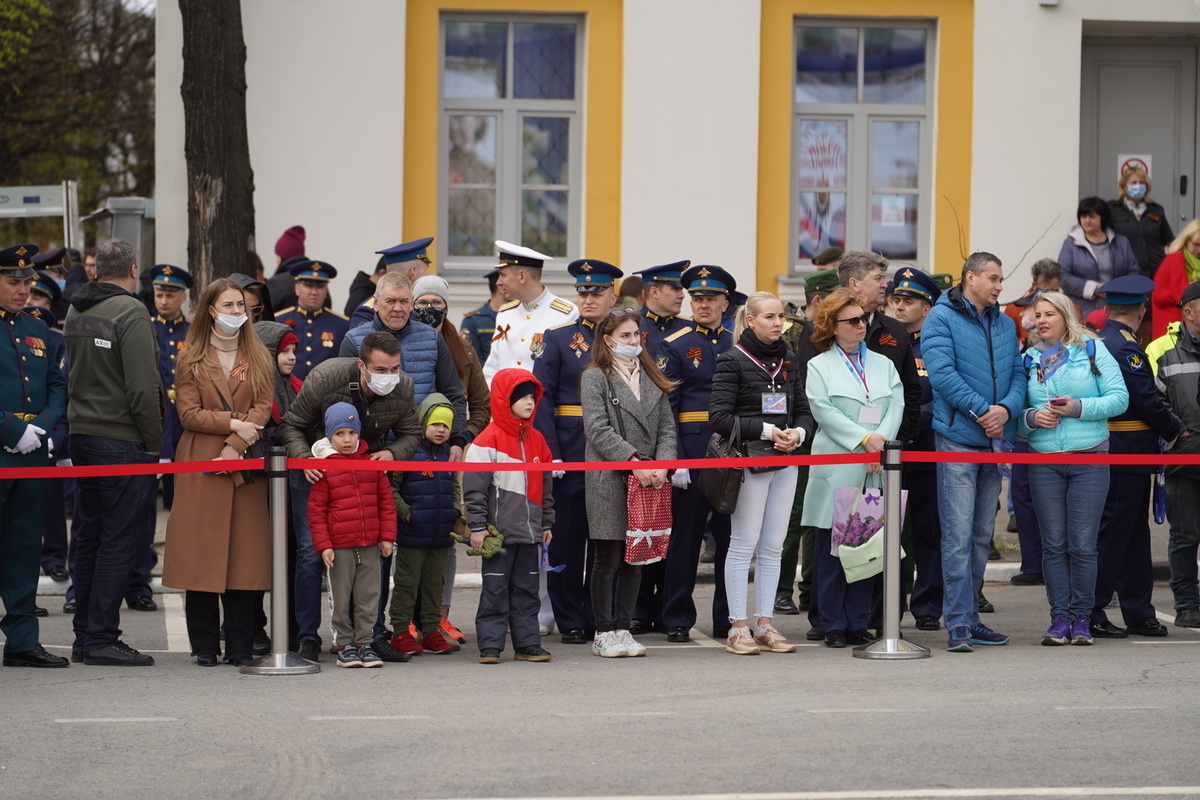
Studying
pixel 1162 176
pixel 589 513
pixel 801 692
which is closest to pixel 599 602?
pixel 589 513

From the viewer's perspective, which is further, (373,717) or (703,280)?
(703,280)

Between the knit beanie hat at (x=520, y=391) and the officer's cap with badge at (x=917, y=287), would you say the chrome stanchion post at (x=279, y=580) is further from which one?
the officer's cap with badge at (x=917, y=287)

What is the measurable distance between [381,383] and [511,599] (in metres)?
1.42

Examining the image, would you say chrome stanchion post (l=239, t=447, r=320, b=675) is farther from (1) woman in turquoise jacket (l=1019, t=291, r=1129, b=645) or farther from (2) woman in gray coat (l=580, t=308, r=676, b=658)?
(1) woman in turquoise jacket (l=1019, t=291, r=1129, b=645)

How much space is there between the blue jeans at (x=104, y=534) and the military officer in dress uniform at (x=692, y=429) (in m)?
3.10

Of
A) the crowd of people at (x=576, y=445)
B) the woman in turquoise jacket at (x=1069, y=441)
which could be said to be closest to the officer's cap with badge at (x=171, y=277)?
the crowd of people at (x=576, y=445)

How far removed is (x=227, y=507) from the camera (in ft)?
30.7

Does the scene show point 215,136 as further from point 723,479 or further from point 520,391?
point 723,479

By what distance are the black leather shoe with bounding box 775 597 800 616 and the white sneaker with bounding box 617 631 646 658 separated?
205 centimetres

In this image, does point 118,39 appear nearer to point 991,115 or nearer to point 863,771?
point 991,115

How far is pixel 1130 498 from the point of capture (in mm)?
10734

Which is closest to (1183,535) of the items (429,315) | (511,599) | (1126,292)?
(1126,292)

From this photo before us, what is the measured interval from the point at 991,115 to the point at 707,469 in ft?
31.3

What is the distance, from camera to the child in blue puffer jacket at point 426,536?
31.8 feet
